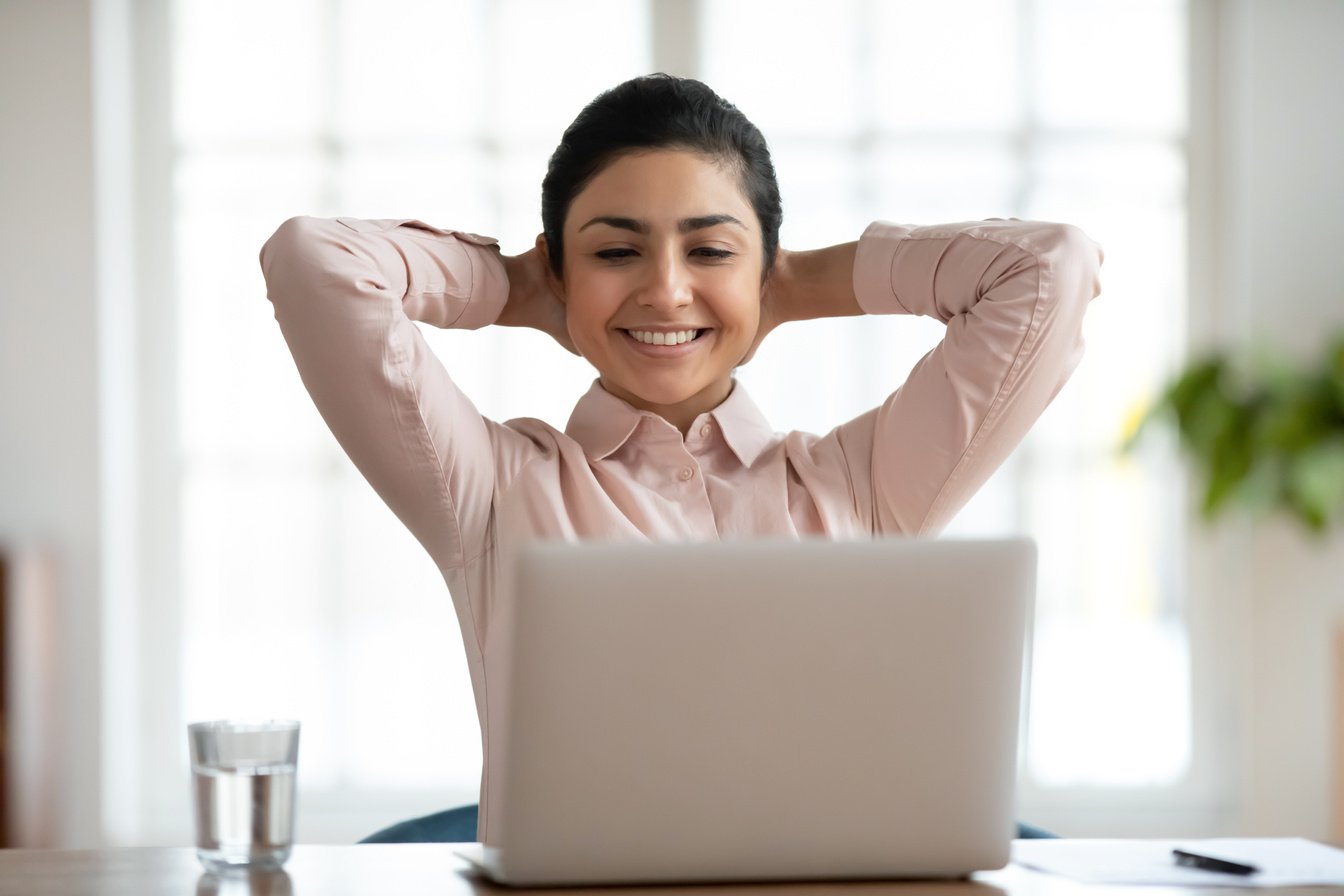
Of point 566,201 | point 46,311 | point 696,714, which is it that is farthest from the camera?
point 46,311

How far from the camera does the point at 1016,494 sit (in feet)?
14.7

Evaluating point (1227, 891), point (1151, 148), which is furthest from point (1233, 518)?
point (1227, 891)

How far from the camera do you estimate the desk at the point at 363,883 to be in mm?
998

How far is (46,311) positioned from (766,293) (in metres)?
3.24

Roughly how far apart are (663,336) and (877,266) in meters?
0.29

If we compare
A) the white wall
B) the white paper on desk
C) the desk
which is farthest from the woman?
the white wall

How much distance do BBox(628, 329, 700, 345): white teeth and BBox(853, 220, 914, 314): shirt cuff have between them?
0.24 metres

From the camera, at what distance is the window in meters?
4.48

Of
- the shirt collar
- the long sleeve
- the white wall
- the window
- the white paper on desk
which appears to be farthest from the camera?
the window

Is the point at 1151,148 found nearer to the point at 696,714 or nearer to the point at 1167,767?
the point at 1167,767

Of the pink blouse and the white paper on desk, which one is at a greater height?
the pink blouse

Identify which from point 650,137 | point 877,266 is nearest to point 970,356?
point 877,266

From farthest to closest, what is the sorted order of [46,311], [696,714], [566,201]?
[46,311] < [566,201] < [696,714]

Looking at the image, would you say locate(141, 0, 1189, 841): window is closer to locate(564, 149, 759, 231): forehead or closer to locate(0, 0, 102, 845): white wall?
locate(0, 0, 102, 845): white wall
